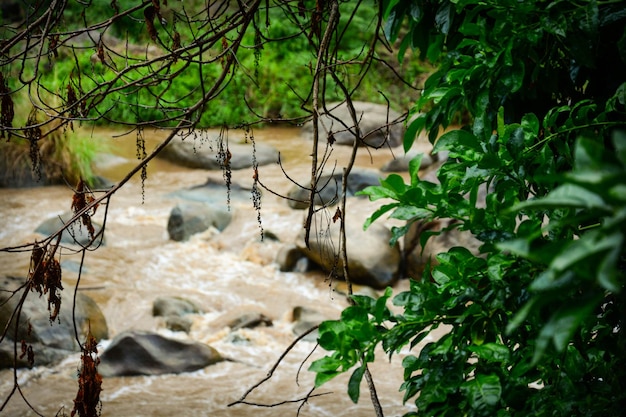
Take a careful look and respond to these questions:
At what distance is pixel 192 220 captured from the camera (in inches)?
324

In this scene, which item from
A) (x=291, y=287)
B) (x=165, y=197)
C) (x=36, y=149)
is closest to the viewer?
(x=36, y=149)

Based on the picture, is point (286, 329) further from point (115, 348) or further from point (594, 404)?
point (594, 404)

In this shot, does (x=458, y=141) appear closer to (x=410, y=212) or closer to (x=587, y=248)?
(x=410, y=212)

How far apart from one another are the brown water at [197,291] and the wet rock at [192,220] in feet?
0.42

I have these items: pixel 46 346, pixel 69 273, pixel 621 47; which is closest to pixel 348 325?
pixel 621 47

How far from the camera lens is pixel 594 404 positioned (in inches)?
50.0

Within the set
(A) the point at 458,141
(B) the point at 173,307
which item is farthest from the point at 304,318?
(A) the point at 458,141

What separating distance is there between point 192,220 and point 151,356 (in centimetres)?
336

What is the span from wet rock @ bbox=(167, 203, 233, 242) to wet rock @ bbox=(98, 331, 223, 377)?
3.02m

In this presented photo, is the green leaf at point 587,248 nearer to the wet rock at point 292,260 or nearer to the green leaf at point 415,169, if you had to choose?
the green leaf at point 415,169

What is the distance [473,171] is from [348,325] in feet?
1.56

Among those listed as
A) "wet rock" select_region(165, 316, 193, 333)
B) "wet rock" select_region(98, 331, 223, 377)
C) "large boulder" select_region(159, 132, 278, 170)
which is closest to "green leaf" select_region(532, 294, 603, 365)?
"wet rock" select_region(98, 331, 223, 377)

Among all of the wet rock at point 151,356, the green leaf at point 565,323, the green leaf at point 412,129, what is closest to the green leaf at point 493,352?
the green leaf at point 565,323

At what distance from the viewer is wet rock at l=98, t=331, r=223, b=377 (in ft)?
16.4
